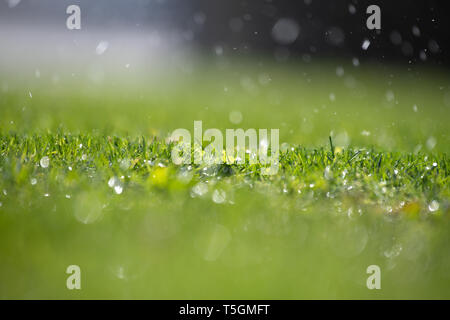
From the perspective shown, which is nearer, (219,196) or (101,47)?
(219,196)

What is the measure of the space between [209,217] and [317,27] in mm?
6560

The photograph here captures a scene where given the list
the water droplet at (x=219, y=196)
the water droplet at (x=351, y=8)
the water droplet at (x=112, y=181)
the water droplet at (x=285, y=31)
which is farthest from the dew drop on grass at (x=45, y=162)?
the water droplet at (x=351, y=8)

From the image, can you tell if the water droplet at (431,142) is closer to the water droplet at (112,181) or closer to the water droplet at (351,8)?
the water droplet at (112,181)

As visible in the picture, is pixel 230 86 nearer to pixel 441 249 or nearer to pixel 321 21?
pixel 321 21

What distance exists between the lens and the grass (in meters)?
1.61

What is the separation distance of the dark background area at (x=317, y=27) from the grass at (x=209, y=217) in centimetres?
412

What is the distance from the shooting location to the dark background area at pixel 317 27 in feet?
24.8

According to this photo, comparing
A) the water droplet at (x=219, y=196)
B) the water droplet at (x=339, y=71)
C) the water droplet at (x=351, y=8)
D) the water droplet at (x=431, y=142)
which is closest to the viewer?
the water droplet at (x=219, y=196)

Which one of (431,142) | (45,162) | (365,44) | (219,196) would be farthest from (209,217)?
(365,44)

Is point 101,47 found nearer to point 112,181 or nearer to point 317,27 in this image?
point 317,27

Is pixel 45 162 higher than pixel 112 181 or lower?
higher

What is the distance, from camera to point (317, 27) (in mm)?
7906

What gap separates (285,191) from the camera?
229cm
